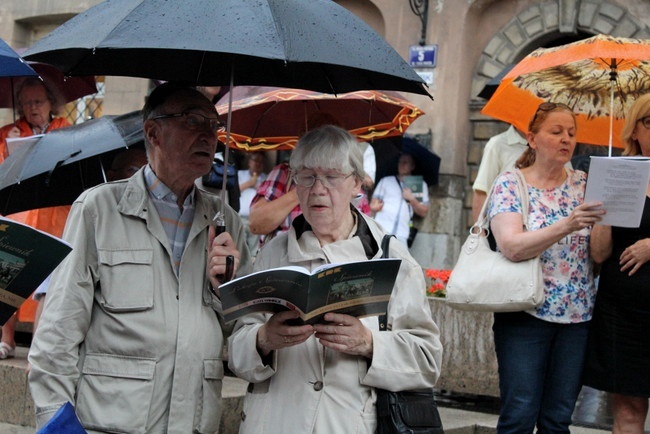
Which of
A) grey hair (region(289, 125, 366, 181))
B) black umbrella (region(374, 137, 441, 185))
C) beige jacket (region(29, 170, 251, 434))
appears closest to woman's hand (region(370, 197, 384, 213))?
black umbrella (region(374, 137, 441, 185))

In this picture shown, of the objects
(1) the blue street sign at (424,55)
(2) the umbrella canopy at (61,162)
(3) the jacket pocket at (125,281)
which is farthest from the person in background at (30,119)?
(1) the blue street sign at (424,55)

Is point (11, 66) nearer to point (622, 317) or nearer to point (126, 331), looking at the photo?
point (126, 331)

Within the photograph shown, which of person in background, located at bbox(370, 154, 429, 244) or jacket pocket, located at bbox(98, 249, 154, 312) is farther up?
jacket pocket, located at bbox(98, 249, 154, 312)

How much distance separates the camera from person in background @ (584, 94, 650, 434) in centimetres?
534

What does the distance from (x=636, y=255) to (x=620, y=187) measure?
0.43 m

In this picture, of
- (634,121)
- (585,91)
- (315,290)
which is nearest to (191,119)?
(315,290)

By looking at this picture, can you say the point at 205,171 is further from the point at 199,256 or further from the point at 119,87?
the point at 119,87

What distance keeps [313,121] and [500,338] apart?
4.43 feet

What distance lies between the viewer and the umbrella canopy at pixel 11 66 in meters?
4.90

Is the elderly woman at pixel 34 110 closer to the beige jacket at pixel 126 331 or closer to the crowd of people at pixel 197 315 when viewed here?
the crowd of people at pixel 197 315

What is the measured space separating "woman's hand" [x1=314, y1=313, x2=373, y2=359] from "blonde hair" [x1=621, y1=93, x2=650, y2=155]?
2.30 meters

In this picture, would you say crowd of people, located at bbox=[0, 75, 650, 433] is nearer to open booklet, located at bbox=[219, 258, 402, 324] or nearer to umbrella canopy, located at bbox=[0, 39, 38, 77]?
open booklet, located at bbox=[219, 258, 402, 324]

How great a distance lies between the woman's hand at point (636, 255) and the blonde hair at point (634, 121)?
51cm

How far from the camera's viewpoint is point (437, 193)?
14.1 metres
